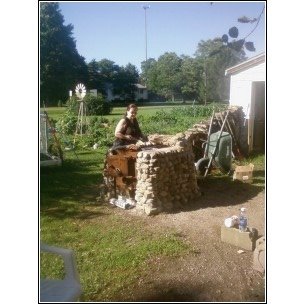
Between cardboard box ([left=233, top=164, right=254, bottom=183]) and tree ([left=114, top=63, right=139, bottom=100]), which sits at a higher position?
tree ([left=114, top=63, right=139, bottom=100])

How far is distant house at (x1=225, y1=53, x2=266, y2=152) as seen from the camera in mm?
9641

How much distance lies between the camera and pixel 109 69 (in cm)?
529

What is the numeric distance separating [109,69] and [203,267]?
318 centimetres

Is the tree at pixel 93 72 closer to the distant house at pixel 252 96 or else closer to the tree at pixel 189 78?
the tree at pixel 189 78

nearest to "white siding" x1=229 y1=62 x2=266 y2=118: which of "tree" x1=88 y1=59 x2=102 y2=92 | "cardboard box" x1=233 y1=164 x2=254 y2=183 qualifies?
"cardboard box" x1=233 y1=164 x2=254 y2=183

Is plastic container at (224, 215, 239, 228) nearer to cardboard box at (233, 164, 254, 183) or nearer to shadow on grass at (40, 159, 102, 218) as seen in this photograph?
shadow on grass at (40, 159, 102, 218)

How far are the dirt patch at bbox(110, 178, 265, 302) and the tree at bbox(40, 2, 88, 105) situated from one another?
2541mm

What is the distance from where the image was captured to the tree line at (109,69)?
172 inches

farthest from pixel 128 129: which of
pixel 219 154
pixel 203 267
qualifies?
pixel 203 267

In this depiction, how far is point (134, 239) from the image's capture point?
16.6ft

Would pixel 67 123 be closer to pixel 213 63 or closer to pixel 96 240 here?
pixel 213 63
